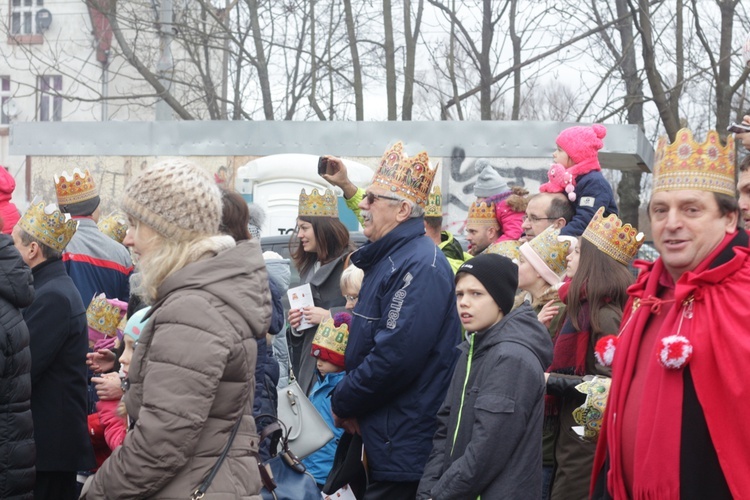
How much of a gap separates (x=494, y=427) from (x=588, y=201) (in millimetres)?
3148

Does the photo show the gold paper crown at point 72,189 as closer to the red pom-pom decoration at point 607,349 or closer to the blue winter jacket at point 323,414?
the blue winter jacket at point 323,414

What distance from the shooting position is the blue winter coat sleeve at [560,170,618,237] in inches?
263

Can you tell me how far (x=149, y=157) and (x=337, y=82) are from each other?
9.65 metres

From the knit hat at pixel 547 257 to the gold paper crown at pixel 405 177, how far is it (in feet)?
2.54

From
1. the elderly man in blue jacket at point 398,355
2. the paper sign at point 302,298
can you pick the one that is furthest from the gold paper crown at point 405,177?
the paper sign at point 302,298

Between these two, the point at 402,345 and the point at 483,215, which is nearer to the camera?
the point at 402,345

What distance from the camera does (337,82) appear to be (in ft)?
75.2

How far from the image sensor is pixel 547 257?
577cm

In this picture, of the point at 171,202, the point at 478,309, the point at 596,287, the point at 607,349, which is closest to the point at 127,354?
the point at 171,202

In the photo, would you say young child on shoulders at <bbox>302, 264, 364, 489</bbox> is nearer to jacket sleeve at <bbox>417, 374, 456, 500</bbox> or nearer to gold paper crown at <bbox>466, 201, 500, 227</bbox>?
jacket sleeve at <bbox>417, 374, 456, 500</bbox>

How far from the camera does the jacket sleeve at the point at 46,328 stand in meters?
5.02

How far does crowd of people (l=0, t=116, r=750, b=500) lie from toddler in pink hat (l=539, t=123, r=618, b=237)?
0.02 m

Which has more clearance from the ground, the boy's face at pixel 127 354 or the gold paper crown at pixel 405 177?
the gold paper crown at pixel 405 177

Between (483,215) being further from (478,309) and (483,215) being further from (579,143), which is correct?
(478,309)
